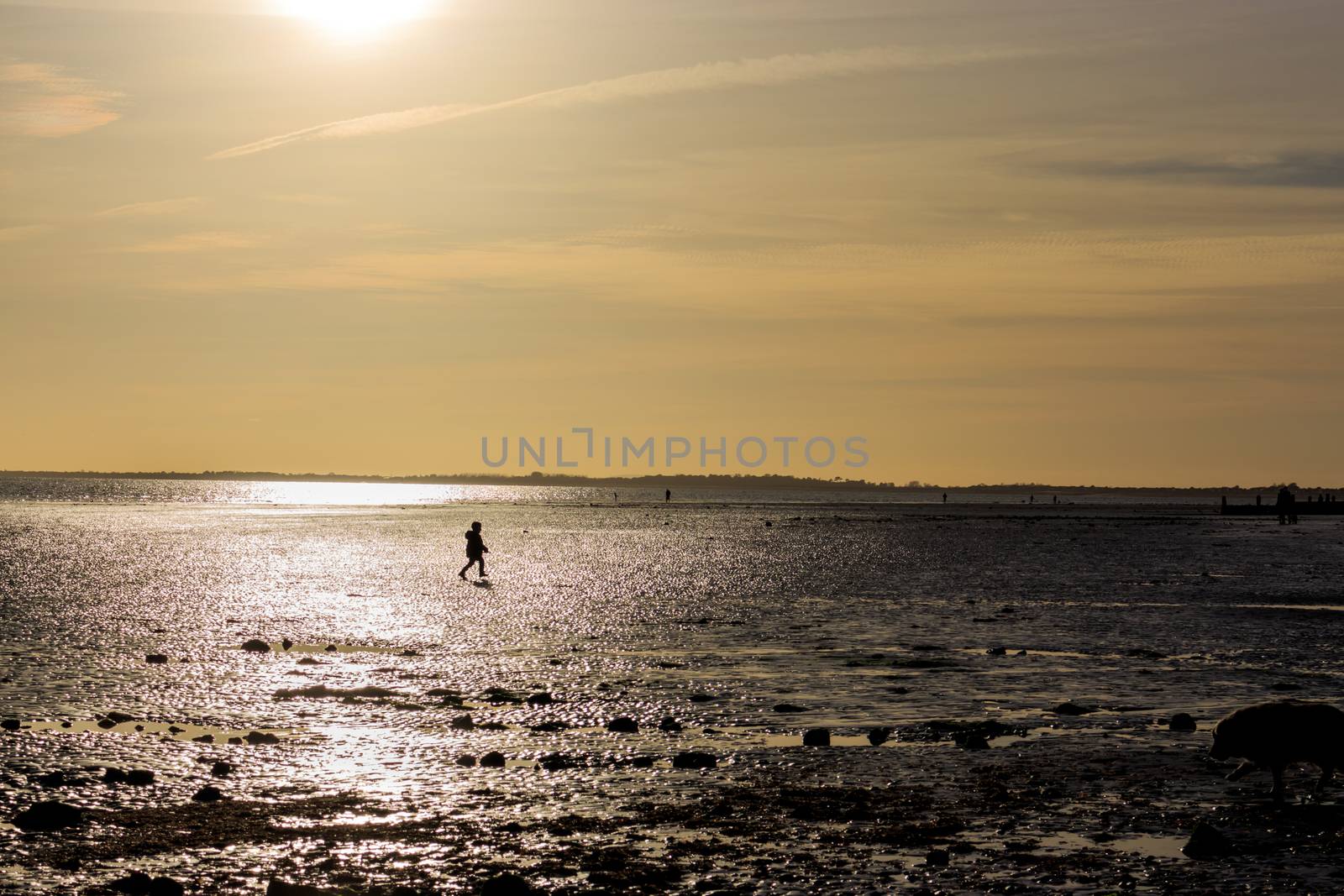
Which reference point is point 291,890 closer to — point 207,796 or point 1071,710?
point 207,796

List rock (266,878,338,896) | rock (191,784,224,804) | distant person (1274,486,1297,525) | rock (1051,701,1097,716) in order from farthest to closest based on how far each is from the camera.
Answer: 1. distant person (1274,486,1297,525)
2. rock (1051,701,1097,716)
3. rock (191,784,224,804)
4. rock (266,878,338,896)

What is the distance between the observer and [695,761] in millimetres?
17719

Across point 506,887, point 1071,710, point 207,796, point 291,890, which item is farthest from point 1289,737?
point 207,796

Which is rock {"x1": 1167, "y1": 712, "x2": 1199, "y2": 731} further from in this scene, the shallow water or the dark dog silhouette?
the dark dog silhouette

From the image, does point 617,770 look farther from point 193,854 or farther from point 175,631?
point 175,631

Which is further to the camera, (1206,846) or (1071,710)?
(1071,710)

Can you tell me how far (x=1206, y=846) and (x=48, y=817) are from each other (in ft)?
39.1

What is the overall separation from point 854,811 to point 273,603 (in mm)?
31620

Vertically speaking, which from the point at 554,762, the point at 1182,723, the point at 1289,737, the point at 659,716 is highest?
the point at 1289,737

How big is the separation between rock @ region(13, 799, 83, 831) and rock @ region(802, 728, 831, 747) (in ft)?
31.4

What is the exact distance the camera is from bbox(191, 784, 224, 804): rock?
49.9 ft

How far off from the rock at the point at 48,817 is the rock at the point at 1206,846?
11512 mm

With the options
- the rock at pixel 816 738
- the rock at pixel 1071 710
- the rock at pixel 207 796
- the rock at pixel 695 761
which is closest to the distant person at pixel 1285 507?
the rock at pixel 1071 710

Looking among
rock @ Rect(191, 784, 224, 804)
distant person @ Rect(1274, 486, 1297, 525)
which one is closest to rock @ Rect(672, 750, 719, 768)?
rock @ Rect(191, 784, 224, 804)
